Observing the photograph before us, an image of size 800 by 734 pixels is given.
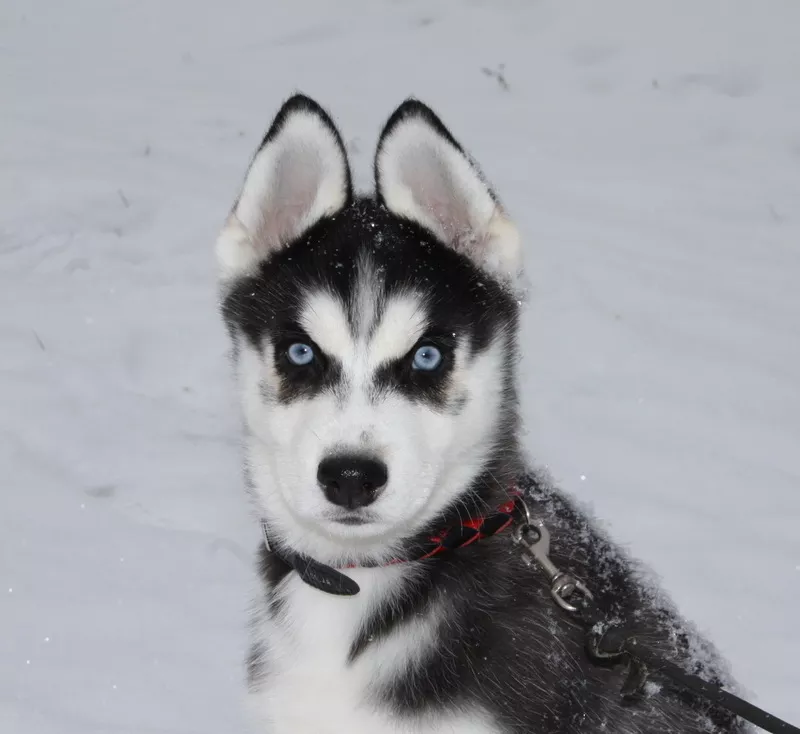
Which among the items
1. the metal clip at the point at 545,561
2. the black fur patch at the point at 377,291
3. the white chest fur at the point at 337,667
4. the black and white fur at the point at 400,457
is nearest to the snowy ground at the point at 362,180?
the white chest fur at the point at 337,667

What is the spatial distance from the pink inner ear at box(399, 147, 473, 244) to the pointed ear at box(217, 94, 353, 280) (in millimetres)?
175

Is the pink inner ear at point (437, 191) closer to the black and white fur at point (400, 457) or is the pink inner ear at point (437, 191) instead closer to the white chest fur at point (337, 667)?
the black and white fur at point (400, 457)

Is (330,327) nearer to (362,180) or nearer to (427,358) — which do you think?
(427,358)

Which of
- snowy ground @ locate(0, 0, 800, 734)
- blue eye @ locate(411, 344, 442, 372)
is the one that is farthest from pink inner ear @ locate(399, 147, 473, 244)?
snowy ground @ locate(0, 0, 800, 734)

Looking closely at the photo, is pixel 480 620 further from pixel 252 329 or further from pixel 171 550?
pixel 171 550

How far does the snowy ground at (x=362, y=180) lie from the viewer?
13.5 ft

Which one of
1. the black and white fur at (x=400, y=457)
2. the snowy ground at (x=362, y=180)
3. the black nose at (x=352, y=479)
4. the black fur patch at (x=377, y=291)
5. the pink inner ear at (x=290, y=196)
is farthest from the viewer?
the snowy ground at (x=362, y=180)

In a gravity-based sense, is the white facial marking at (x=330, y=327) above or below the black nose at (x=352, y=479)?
above

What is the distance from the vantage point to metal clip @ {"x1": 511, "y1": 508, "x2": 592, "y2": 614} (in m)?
2.67

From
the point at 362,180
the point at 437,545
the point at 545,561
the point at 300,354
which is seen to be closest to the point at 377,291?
the point at 300,354

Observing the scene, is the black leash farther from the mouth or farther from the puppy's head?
the mouth

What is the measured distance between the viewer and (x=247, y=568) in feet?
14.0

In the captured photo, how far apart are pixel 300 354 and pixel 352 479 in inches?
17.7

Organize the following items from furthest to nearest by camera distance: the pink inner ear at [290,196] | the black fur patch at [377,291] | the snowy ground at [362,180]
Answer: the snowy ground at [362,180] < the pink inner ear at [290,196] < the black fur patch at [377,291]
